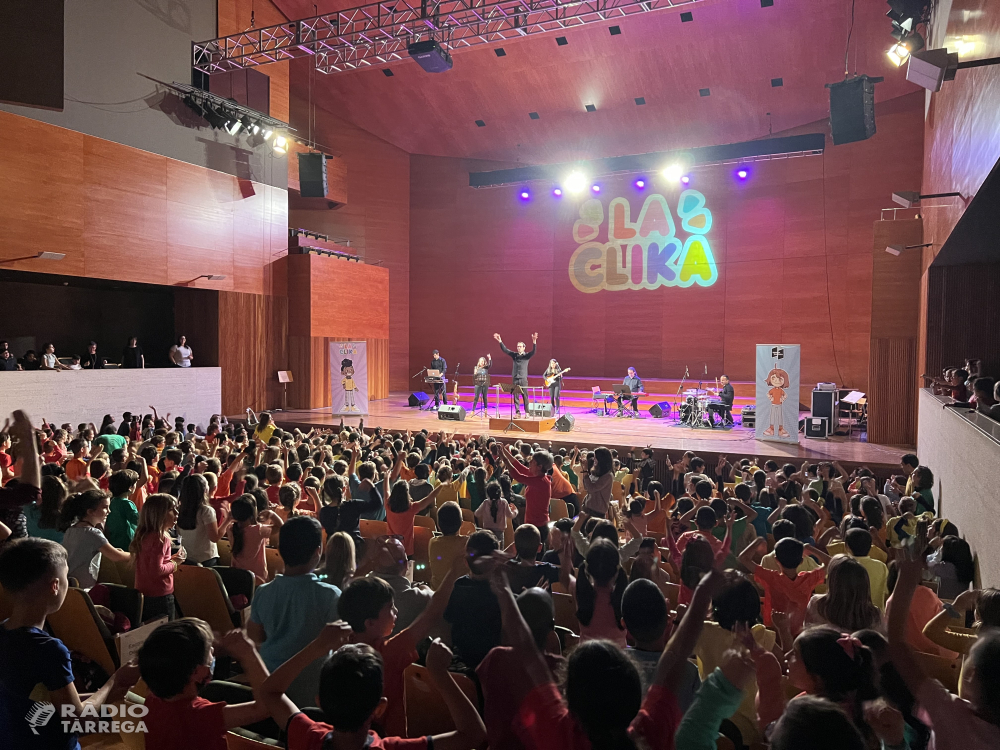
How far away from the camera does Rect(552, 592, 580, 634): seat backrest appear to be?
300 centimetres

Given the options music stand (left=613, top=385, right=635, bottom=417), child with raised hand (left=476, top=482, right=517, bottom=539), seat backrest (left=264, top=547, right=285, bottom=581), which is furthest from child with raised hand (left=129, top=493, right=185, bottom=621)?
music stand (left=613, top=385, right=635, bottom=417)

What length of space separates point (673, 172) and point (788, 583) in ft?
47.1

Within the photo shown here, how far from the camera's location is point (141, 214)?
12625mm

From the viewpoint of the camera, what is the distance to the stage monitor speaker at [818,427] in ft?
38.0

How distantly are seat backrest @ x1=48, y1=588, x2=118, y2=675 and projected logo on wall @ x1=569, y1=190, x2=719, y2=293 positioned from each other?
16.2 metres

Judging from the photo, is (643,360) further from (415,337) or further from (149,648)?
(149,648)

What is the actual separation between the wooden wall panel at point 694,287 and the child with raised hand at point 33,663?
12.4 m

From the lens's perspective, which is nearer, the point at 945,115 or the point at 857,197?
the point at 945,115

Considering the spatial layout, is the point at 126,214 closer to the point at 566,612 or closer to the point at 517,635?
the point at 566,612

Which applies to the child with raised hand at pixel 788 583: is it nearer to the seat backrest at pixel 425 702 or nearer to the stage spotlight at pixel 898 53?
the seat backrest at pixel 425 702

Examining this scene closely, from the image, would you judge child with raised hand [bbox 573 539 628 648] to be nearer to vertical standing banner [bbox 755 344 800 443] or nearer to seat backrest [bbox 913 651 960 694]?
seat backrest [bbox 913 651 960 694]

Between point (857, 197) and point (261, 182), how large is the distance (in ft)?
45.2

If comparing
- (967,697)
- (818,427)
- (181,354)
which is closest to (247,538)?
(967,697)

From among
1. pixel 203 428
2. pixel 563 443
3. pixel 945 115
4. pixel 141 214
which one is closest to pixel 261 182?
pixel 141 214
